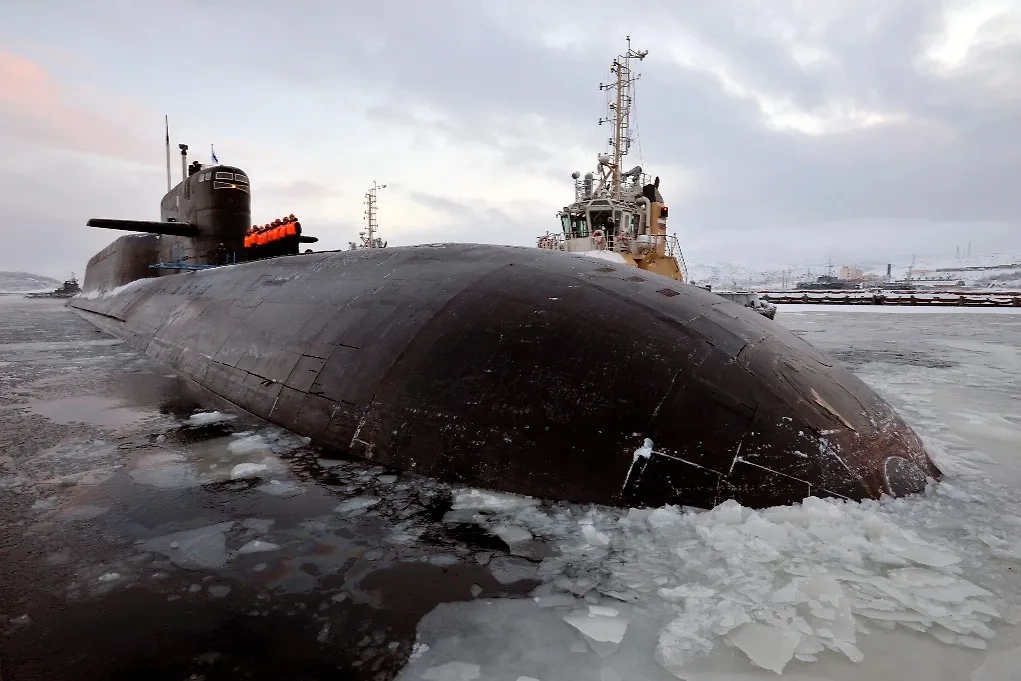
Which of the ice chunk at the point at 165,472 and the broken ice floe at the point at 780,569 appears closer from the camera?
the broken ice floe at the point at 780,569

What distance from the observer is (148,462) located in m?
4.37

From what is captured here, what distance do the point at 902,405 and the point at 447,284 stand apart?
5735 mm

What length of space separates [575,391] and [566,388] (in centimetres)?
7

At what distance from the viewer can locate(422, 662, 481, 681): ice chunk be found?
2.06 m

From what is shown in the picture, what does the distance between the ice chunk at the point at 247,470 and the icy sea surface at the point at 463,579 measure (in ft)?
0.14

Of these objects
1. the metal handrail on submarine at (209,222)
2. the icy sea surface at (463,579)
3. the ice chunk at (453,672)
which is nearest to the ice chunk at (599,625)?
the icy sea surface at (463,579)

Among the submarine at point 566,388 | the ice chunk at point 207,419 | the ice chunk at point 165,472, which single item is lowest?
the ice chunk at point 165,472

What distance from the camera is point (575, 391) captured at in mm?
3857

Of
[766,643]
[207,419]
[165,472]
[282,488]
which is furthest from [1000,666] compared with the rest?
[207,419]

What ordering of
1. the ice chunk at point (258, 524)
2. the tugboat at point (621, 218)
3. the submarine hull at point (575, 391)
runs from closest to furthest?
the ice chunk at point (258, 524) < the submarine hull at point (575, 391) < the tugboat at point (621, 218)

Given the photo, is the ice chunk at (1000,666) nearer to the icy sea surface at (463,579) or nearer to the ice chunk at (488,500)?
the icy sea surface at (463,579)

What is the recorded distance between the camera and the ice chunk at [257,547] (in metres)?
2.97

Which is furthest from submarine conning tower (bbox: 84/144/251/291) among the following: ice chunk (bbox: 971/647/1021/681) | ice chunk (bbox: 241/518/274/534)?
ice chunk (bbox: 971/647/1021/681)

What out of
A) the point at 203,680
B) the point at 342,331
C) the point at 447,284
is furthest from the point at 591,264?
the point at 203,680
